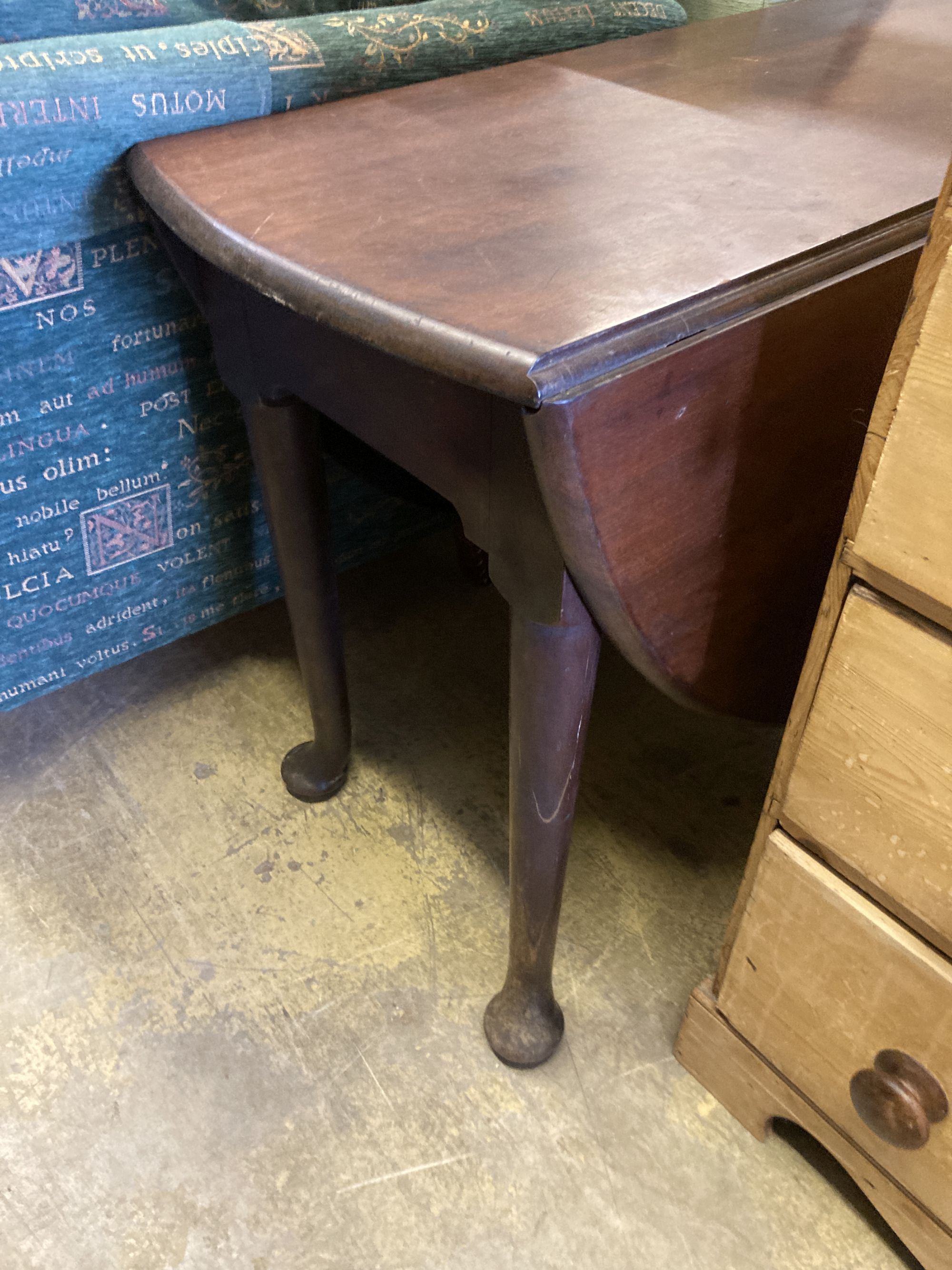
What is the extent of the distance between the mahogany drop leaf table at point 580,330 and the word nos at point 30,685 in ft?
1.06

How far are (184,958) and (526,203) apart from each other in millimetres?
794

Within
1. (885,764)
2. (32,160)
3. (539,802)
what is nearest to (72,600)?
(32,160)

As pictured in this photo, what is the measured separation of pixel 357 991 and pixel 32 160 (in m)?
0.79

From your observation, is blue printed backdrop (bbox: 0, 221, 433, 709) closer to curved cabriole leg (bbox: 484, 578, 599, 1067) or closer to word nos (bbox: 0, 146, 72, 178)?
word nos (bbox: 0, 146, 72, 178)

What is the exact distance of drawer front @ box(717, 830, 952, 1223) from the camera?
0.68 metres

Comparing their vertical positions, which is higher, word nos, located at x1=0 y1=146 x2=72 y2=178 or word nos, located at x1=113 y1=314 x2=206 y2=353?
word nos, located at x1=0 y1=146 x2=72 y2=178

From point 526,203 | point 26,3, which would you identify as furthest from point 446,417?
point 26,3

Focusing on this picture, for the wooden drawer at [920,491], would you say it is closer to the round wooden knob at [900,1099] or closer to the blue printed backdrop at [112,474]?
the round wooden knob at [900,1099]

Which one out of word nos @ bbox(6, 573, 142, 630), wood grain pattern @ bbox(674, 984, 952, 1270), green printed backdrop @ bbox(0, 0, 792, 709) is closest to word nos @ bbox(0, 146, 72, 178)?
green printed backdrop @ bbox(0, 0, 792, 709)

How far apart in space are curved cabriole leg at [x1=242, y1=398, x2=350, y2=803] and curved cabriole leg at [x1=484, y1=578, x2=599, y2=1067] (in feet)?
0.95

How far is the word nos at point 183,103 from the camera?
0.77m

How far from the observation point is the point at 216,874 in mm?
1101

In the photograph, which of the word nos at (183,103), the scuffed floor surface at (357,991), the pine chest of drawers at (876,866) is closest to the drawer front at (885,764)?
the pine chest of drawers at (876,866)

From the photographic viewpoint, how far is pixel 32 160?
737 mm
